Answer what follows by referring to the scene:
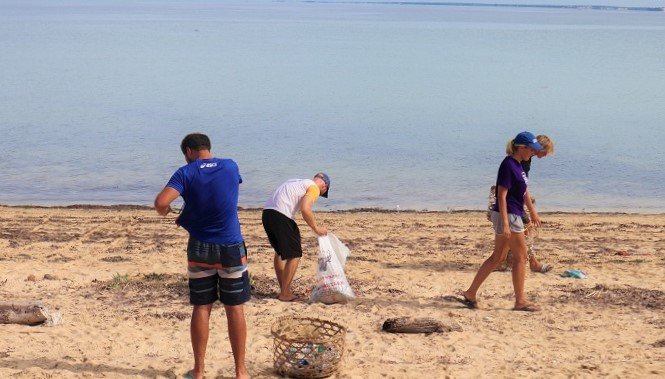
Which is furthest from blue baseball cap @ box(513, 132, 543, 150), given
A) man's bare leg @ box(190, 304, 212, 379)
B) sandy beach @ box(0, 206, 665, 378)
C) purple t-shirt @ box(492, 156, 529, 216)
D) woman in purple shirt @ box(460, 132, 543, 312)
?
man's bare leg @ box(190, 304, 212, 379)

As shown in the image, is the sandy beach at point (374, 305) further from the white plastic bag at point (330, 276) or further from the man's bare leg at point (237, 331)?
the man's bare leg at point (237, 331)

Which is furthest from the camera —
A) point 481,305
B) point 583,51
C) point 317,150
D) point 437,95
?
point 583,51

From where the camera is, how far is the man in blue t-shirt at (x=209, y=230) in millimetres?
6145

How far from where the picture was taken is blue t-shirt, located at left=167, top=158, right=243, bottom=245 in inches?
241

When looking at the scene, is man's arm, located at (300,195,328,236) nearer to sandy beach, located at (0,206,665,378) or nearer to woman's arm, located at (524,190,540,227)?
sandy beach, located at (0,206,665,378)

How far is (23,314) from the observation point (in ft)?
25.6

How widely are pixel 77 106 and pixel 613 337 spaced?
2835 cm

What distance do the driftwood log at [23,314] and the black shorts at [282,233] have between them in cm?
207

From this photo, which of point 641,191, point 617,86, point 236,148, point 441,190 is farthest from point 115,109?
point 617,86

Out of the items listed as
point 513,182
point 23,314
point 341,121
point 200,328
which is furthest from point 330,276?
point 341,121

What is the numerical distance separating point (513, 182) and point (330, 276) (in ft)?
6.10

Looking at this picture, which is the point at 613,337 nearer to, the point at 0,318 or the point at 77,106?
the point at 0,318

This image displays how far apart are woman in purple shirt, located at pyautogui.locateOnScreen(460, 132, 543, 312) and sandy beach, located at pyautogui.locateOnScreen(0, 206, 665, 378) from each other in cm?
37

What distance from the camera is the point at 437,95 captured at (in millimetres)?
37656
